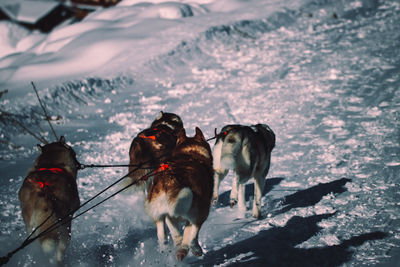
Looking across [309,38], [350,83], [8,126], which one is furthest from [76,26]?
[350,83]

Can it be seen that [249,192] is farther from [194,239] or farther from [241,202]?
[194,239]

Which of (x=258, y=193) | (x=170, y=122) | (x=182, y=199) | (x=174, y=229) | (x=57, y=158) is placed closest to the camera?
(x=182, y=199)

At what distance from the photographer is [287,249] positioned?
11.0ft

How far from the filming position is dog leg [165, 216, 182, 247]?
288 cm

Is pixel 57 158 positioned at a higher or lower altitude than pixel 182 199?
higher

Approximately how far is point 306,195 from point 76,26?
996cm

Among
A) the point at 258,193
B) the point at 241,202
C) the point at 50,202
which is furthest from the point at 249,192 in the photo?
the point at 50,202

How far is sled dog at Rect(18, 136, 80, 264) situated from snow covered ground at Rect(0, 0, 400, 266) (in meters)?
0.42

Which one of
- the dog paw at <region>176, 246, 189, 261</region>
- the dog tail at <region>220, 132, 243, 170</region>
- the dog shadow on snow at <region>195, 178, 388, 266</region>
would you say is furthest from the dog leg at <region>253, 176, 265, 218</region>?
the dog paw at <region>176, 246, 189, 261</region>

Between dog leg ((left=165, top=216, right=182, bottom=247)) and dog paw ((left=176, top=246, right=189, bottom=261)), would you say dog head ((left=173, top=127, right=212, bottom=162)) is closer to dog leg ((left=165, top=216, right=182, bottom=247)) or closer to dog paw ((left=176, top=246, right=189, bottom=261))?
dog leg ((left=165, top=216, right=182, bottom=247))

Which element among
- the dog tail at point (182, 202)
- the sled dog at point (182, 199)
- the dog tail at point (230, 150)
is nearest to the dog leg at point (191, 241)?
the sled dog at point (182, 199)

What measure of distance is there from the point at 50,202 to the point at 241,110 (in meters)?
4.58

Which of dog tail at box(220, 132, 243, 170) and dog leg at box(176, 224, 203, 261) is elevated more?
dog tail at box(220, 132, 243, 170)

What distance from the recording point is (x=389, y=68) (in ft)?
25.0
